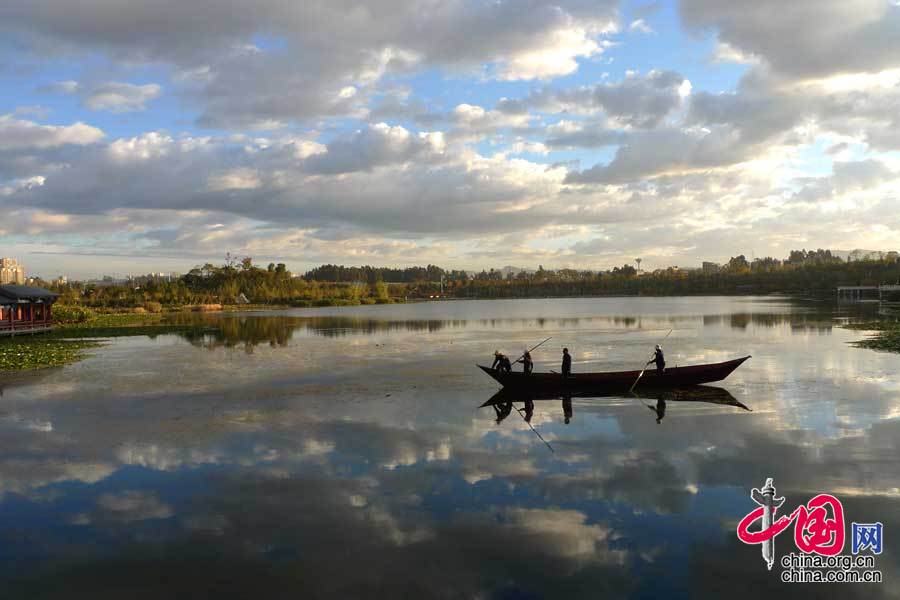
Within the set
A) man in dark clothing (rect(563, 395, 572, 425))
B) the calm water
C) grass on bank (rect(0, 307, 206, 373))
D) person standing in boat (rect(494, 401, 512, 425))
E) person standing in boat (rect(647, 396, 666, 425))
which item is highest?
grass on bank (rect(0, 307, 206, 373))

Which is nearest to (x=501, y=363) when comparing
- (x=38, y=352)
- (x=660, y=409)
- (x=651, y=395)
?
(x=651, y=395)

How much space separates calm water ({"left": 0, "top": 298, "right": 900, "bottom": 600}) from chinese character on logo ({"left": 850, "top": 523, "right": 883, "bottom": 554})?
8.1 inches

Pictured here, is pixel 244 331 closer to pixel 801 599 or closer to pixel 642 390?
pixel 642 390

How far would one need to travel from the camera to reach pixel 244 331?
58.0 meters

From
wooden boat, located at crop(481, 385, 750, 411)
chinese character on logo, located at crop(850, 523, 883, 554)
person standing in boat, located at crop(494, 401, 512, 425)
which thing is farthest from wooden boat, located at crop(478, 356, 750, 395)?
chinese character on logo, located at crop(850, 523, 883, 554)

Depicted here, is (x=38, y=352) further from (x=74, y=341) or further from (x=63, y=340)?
(x=63, y=340)

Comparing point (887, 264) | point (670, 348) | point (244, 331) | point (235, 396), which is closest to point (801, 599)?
point (235, 396)

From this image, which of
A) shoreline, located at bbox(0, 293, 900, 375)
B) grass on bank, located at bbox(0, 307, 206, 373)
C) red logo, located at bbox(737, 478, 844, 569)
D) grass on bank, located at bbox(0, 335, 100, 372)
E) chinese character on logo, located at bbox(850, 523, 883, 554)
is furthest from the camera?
grass on bank, located at bbox(0, 307, 206, 373)

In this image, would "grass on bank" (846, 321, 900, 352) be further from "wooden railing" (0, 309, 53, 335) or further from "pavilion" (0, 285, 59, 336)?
"pavilion" (0, 285, 59, 336)

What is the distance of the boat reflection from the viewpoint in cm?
1923

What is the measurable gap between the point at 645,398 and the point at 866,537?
11499mm

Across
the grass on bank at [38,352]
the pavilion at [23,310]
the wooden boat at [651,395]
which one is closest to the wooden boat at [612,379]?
the wooden boat at [651,395]
